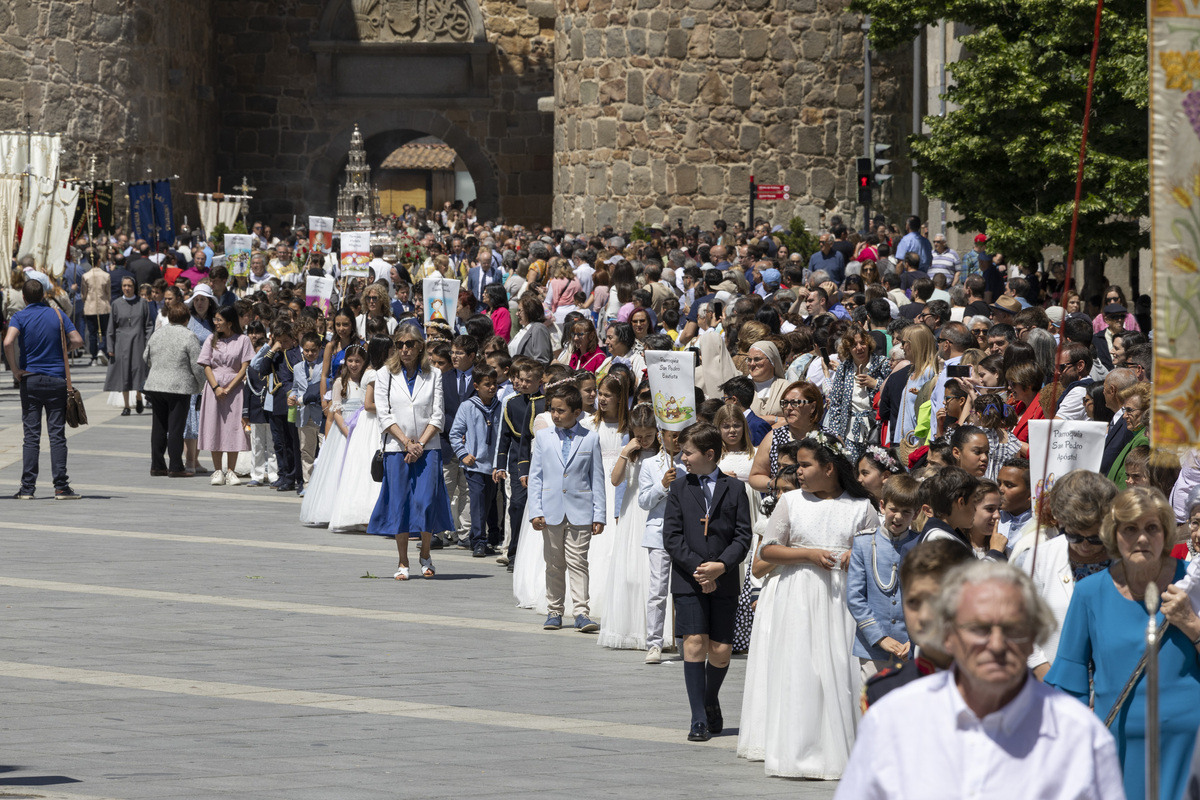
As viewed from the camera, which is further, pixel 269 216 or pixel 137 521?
pixel 269 216

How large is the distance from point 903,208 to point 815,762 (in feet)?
94.9

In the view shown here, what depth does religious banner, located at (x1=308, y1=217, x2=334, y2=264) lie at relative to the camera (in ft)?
76.6

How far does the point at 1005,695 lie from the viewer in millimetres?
3379

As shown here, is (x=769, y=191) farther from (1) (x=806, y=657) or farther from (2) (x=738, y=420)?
(1) (x=806, y=657)

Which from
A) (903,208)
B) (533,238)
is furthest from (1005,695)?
(903,208)

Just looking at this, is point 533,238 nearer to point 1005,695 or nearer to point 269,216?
point 269,216

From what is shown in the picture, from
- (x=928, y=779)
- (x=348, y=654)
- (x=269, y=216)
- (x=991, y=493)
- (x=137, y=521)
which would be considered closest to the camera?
(x=928, y=779)

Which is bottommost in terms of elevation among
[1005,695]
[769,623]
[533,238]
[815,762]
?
[815,762]

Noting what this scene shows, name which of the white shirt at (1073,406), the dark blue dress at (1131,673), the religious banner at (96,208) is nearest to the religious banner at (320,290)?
the religious banner at (96,208)

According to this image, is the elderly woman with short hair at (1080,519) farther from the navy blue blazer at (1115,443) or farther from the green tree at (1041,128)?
the green tree at (1041,128)

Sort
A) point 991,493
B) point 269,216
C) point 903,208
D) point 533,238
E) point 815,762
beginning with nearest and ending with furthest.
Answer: point 991,493, point 815,762, point 533,238, point 903,208, point 269,216

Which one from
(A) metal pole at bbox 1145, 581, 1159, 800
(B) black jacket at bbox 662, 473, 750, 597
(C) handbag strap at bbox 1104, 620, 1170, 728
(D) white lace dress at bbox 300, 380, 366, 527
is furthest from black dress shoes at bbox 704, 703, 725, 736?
(D) white lace dress at bbox 300, 380, 366, 527

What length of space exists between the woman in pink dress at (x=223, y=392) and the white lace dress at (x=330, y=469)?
2416mm

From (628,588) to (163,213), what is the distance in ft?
81.4
